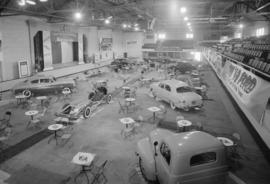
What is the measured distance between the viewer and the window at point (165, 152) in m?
4.96

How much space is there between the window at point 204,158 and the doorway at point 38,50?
1885cm

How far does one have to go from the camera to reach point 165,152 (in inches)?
203

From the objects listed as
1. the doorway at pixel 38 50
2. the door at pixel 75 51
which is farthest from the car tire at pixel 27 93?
the door at pixel 75 51

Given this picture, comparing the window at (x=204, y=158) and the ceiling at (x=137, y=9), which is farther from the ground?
the ceiling at (x=137, y=9)

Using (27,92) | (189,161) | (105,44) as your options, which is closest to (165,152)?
(189,161)

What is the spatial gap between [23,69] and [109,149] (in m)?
14.6

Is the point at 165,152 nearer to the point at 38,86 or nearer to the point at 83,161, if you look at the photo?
the point at 83,161

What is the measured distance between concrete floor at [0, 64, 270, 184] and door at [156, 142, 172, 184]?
39.6 inches

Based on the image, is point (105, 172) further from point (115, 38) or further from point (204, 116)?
point (115, 38)

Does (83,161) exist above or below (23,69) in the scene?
below

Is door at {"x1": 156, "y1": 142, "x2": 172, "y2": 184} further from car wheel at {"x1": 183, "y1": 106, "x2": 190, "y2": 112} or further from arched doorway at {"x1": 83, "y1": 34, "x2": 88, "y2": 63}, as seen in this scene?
arched doorway at {"x1": 83, "y1": 34, "x2": 88, "y2": 63}

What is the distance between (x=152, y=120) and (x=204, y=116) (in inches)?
121

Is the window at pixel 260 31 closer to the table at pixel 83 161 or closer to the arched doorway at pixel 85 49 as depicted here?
the arched doorway at pixel 85 49

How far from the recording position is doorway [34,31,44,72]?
19.8 metres
